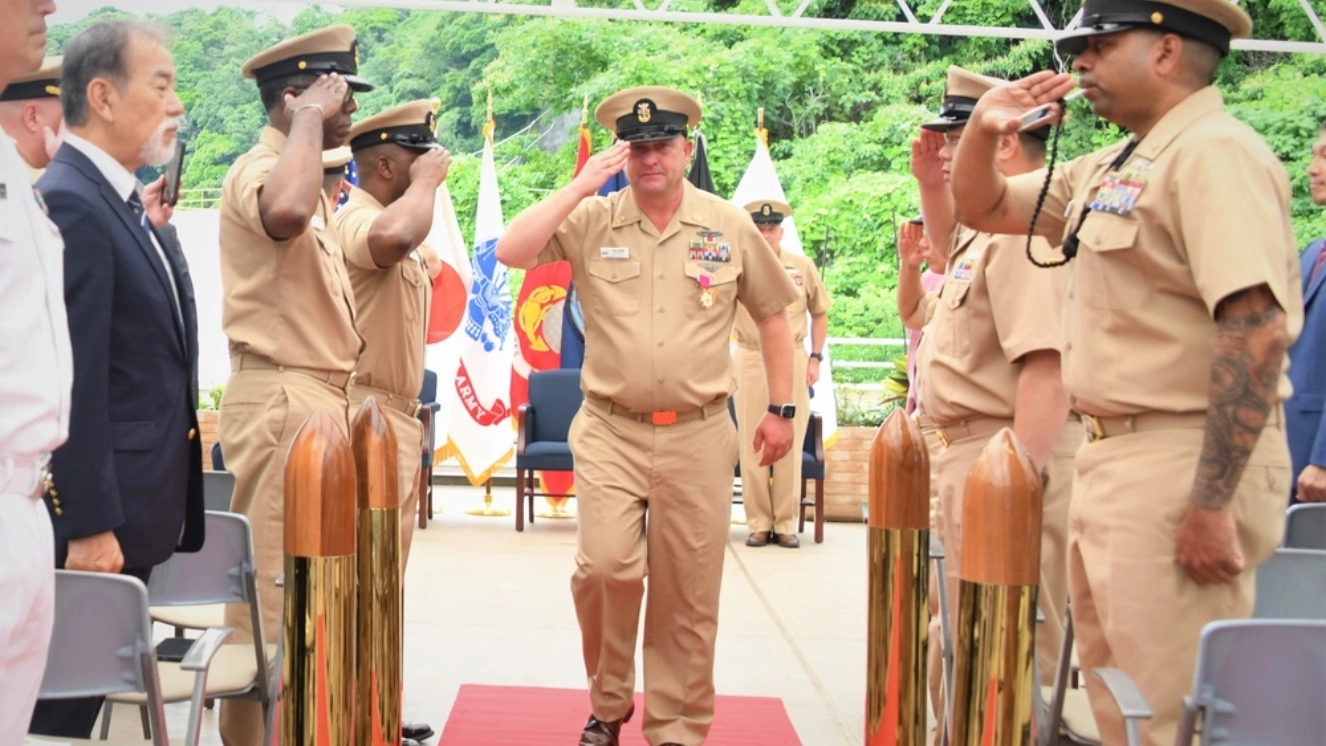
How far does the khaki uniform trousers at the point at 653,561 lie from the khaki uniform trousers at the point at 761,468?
14.3 ft

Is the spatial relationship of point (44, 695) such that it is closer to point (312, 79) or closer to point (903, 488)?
point (903, 488)

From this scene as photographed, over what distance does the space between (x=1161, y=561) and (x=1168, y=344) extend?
42cm

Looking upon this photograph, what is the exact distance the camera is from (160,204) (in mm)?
4027

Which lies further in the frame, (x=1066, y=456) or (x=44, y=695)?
(x=1066, y=456)

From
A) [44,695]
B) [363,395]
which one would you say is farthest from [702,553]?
[44,695]

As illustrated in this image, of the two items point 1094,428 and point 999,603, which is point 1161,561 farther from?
point 999,603

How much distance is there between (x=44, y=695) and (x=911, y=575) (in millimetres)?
1536

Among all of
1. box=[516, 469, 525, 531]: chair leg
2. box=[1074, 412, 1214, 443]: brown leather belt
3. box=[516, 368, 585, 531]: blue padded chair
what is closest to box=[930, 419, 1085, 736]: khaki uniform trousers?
box=[1074, 412, 1214, 443]: brown leather belt

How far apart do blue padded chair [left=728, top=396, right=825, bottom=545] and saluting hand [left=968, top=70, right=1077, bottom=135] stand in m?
6.05

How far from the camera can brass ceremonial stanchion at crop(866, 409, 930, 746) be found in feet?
6.70

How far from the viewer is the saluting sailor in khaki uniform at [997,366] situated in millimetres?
3818

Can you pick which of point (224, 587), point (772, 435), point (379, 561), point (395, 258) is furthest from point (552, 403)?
point (379, 561)

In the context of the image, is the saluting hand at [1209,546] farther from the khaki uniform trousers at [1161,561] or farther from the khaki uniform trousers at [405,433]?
the khaki uniform trousers at [405,433]

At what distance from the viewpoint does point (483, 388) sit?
33.5 ft
